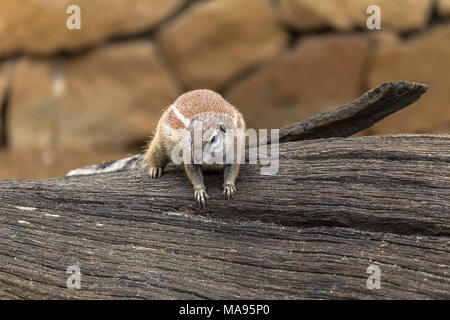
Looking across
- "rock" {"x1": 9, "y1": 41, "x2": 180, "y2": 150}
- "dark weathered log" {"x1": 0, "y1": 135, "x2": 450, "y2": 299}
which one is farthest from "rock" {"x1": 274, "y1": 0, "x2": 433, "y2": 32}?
"dark weathered log" {"x1": 0, "y1": 135, "x2": 450, "y2": 299}

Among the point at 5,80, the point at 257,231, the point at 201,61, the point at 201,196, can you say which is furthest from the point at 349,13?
the point at 5,80

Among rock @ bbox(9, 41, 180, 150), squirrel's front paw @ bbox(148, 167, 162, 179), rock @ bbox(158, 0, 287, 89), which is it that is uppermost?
rock @ bbox(158, 0, 287, 89)

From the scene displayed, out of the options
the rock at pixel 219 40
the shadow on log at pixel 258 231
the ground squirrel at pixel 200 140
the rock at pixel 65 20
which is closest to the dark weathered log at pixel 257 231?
the shadow on log at pixel 258 231

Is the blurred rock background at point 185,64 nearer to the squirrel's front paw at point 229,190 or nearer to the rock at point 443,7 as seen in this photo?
the rock at point 443,7

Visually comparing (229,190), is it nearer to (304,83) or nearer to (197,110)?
(197,110)

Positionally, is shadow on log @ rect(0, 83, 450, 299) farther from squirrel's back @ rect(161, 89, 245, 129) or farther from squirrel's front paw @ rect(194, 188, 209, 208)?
squirrel's back @ rect(161, 89, 245, 129)

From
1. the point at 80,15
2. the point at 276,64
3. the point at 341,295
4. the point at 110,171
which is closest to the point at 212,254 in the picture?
the point at 341,295
